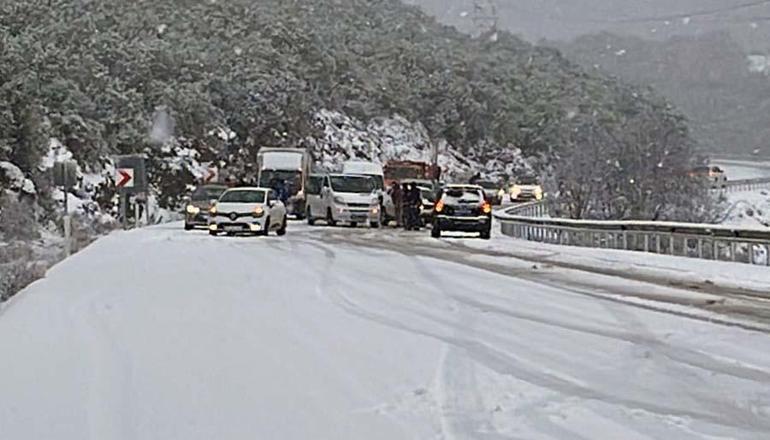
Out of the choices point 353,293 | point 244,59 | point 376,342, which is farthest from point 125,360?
point 244,59

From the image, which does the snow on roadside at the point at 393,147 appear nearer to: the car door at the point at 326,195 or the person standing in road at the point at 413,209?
the car door at the point at 326,195

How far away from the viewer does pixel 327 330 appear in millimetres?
12453

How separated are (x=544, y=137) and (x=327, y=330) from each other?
106 m

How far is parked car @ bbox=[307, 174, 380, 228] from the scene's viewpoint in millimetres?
41688

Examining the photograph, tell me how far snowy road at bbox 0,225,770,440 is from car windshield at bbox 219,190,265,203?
58.6 ft

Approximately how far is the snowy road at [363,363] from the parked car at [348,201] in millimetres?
23386

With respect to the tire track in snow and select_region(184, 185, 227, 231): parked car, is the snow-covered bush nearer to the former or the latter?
select_region(184, 185, 227, 231): parked car

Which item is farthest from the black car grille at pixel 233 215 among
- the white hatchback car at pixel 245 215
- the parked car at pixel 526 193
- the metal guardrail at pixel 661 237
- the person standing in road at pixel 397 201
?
the parked car at pixel 526 193

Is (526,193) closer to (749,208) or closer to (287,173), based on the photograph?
(749,208)

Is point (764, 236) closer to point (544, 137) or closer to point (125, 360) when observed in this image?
point (125, 360)

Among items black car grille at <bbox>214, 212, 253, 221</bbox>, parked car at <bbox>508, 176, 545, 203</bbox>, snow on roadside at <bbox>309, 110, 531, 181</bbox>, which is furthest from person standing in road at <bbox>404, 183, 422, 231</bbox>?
snow on roadside at <bbox>309, 110, 531, 181</bbox>

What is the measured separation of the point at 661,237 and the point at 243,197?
1342cm

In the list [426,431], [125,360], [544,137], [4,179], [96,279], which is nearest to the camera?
[426,431]

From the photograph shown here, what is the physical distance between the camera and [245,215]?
115ft
